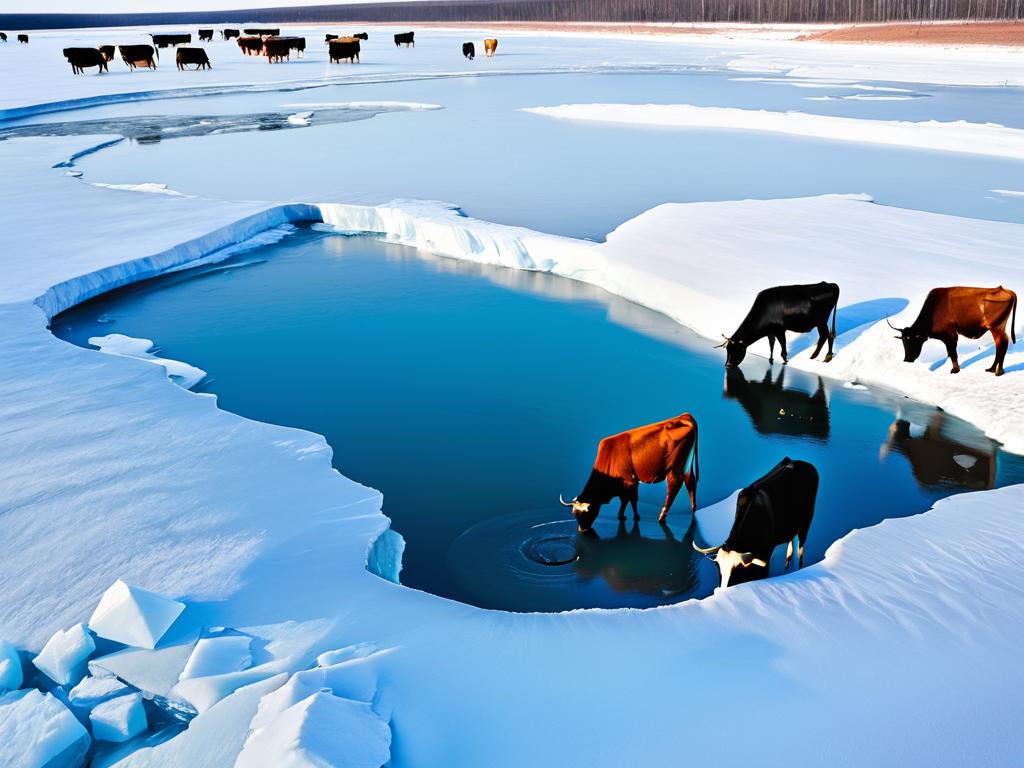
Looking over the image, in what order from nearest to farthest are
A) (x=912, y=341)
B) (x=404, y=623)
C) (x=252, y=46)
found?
(x=404, y=623) → (x=912, y=341) → (x=252, y=46)

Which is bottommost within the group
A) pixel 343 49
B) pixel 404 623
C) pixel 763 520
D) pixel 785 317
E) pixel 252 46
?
pixel 404 623

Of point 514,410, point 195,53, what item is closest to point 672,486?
point 514,410

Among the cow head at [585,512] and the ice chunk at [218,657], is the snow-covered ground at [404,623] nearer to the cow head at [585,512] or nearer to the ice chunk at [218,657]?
the ice chunk at [218,657]

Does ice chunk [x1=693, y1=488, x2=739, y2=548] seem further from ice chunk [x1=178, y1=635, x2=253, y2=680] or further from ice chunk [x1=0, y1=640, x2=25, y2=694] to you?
ice chunk [x1=0, y1=640, x2=25, y2=694]

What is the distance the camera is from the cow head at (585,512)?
5281 mm

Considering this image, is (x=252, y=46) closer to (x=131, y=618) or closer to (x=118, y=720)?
(x=131, y=618)

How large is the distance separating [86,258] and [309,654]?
8078 mm

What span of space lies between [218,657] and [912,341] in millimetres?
5843

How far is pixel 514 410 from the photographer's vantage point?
7062 mm

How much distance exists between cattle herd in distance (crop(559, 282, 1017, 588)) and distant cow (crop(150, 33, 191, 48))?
49861 mm

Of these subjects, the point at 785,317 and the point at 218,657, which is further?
the point at 785,317

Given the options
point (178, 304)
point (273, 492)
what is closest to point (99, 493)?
point (273, 492)

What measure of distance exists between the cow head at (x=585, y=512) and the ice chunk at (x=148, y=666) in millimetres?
2301

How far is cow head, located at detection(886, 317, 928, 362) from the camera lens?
7164 mm
